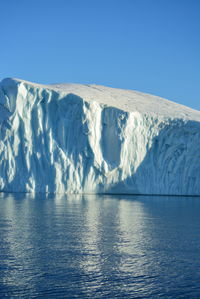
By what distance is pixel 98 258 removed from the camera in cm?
850

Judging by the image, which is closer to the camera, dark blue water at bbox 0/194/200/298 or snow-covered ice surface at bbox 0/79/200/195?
dark blue water at bbox 0/194/200/298

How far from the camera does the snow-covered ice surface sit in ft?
93.4

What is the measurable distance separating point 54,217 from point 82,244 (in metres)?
5.12

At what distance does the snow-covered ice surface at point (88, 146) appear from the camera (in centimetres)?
2845

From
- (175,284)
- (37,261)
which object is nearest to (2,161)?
(37,261)

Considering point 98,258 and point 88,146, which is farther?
point 88,146

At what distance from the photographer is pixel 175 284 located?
6.80 meters

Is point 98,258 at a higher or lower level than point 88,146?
lower

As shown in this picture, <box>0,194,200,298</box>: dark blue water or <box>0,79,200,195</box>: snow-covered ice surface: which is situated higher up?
<box>0,79,200,195</box>: snow-covered ice surface

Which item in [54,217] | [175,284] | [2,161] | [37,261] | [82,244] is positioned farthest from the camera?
[2,161]

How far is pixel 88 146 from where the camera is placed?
95.7 feet

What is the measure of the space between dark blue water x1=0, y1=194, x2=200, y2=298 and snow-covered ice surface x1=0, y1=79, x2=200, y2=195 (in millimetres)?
14105

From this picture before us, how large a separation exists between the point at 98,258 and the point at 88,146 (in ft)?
68.4

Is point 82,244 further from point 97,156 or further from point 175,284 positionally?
point 97,156
